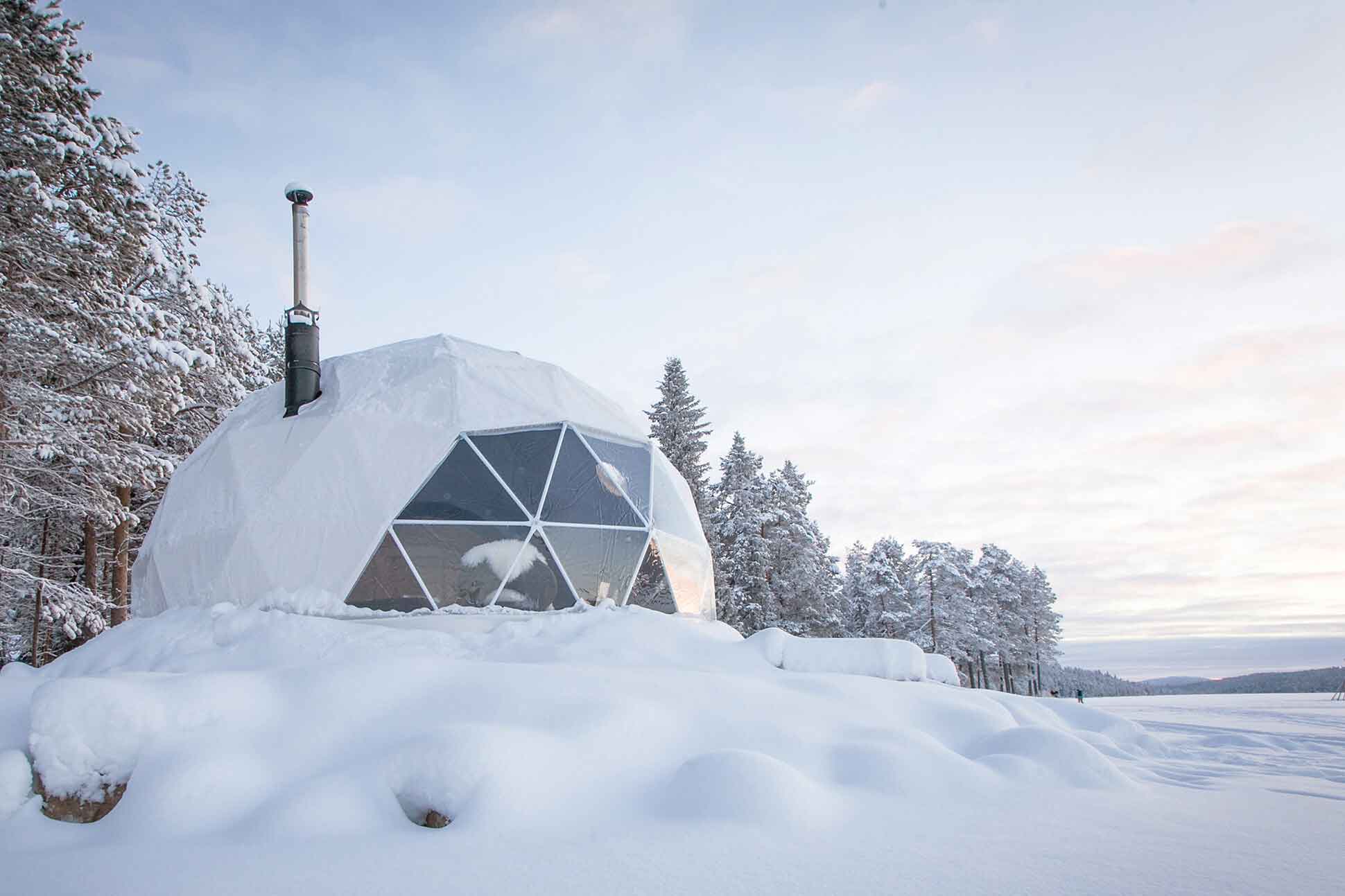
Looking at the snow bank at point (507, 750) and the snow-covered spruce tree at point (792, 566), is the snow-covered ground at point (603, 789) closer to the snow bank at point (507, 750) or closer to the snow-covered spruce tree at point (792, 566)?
the snow bank at point (507, 750)

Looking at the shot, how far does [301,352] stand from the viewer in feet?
33.1

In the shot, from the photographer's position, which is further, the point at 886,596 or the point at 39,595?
the point at 886,596

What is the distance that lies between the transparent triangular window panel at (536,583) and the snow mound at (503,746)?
148 centimetres

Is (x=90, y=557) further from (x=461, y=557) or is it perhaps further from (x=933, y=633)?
(x=933, y=633)

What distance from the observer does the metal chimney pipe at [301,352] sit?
1003 cm

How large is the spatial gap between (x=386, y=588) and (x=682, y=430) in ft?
67.4

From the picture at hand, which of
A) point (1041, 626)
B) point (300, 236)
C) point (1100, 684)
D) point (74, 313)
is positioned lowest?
point (1100, 684)

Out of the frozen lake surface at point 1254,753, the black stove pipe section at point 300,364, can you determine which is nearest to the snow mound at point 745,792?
the frozen lake surface at point 1254,753

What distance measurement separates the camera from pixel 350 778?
4152 mm

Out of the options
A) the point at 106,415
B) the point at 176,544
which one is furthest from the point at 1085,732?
the point at 106,415

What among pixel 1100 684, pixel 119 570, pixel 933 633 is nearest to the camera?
pixel 119 570

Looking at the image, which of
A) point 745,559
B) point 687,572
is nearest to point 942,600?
point 745,559

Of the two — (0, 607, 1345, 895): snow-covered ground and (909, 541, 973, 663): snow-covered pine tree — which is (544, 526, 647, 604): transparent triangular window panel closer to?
(0, 607, 1345, 895): snow-covered ground

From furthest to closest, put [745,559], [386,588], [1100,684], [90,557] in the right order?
1. [1100,684]
2. [745,559]
3. [90,557]
4. [386,588]
